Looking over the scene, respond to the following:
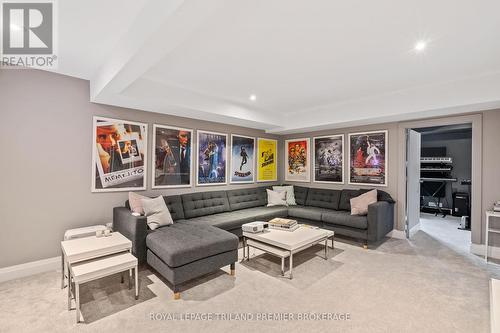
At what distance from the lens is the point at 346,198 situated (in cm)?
480

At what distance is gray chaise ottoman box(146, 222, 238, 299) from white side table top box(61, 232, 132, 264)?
0.36 m

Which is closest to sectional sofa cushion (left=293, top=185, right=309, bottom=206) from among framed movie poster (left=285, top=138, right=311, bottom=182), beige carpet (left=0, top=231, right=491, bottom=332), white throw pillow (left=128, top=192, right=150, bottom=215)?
framed movie poster (left=285, top=138, right=311, bottom=182)

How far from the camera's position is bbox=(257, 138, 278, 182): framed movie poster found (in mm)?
5895

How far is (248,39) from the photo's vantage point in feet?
7.52

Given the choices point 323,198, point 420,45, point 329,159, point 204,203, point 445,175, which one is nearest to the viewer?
point 420,45

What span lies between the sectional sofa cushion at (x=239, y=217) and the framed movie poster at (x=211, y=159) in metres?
0.80

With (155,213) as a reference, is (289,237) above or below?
below

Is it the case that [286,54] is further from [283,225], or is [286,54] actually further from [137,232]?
Result: [137,232]

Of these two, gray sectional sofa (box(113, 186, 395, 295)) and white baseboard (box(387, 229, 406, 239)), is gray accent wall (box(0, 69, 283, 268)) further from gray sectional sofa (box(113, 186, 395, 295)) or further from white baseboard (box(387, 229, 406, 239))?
white baseboard (box(387, 229, 406, 239))

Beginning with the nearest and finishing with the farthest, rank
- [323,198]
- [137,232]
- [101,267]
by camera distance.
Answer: [101,267] < [137,232] < [323,198]

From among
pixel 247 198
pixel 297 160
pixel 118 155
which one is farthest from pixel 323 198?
pixel 118 155

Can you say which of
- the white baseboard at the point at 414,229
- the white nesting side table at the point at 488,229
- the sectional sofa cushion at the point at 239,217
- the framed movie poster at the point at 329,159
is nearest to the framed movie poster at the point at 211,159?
the sectional sofa cushion at the point at 239,217

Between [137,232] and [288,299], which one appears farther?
[137,232]

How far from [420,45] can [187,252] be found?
3209 millimetres
